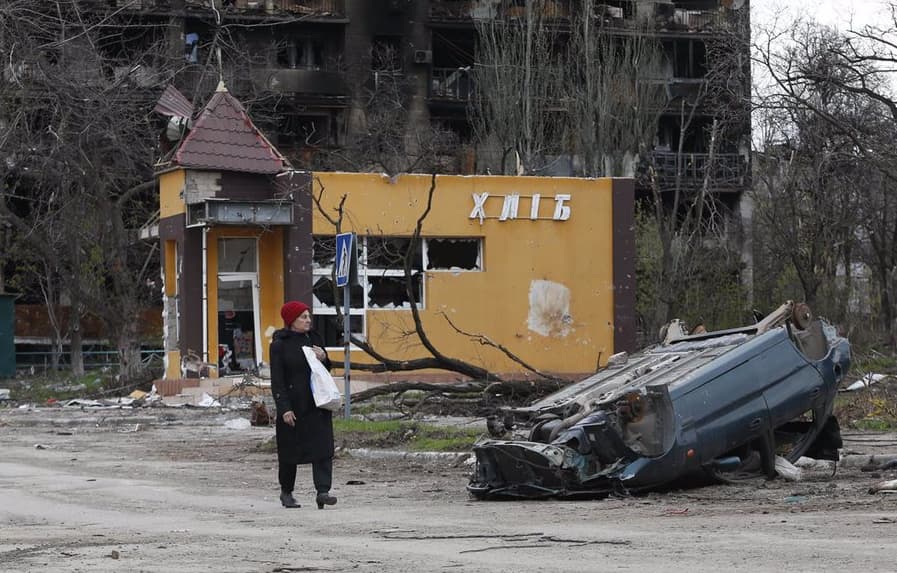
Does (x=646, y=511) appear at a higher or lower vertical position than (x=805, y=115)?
A: lower

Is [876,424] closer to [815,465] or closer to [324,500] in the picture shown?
[815,465]

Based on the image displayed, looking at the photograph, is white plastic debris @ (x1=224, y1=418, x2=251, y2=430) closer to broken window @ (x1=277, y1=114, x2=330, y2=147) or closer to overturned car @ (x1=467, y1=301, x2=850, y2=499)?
overturned car @ (x1=467, y1=301, x2=850, y2=499)

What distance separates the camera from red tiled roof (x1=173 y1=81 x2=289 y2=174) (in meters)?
34.4

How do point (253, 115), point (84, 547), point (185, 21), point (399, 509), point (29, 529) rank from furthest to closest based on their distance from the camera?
point (185, 21) → point (253, 115) → point (399, 509) → point (29, 529) → point (84, 547)

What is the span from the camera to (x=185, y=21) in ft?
202

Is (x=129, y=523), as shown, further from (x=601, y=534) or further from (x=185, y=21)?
(x=185, y=21)

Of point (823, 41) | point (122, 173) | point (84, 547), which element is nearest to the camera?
point (84, 547)

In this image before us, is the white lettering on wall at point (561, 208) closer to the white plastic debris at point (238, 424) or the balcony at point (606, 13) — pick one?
the white plastic debris at point (238, 424)

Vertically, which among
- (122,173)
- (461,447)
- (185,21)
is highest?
(185,21)

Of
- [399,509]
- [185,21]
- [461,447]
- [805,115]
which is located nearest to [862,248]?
[805,115]

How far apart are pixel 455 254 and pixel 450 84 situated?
29727 millimetres

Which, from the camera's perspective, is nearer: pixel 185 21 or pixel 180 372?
pixel 180 372

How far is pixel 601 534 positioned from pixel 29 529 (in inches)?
165

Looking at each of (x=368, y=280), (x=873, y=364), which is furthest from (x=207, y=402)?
(x=873, y=364)
